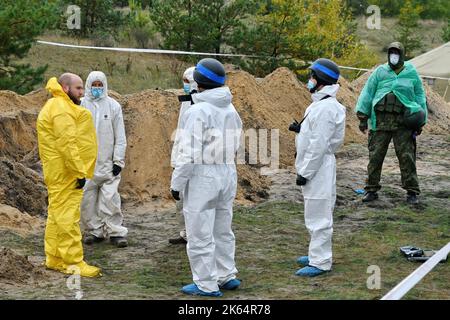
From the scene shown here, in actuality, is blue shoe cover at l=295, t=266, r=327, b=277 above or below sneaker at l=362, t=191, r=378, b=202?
below

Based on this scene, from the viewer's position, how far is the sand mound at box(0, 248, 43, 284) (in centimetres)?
737

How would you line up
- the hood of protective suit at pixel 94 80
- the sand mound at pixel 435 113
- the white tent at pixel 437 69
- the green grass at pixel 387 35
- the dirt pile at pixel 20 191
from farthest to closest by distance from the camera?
1. the green grass at pixel 387 35
2. the white tent at pixel 437 69
3. the sand mound at pixel 435 113
4. the dirt pile at pixel 20 191
5. the hood of protective suit at pixel 94 80

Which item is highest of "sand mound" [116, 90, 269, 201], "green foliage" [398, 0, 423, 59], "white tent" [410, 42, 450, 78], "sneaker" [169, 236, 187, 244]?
"green foliage" [398, 0, 423, 59]

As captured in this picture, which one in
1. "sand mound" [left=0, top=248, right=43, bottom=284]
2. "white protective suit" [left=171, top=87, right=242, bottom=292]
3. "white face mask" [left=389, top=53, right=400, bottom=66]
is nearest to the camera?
"white protective suit" [left=171, top=87, right=242, bottom=292]

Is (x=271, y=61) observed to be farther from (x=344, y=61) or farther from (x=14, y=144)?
(x=14, y=144)

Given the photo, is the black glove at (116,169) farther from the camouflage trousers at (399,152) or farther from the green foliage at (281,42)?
the green foliage at (281,42)

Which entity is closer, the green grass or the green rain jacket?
the green rain jacket

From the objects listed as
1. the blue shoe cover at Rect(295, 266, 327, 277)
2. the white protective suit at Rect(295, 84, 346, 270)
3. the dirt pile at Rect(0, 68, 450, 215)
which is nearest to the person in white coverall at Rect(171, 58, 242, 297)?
the white protective suit at Rect(295, 84, 346, 270)

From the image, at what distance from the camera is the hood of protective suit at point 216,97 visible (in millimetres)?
7062

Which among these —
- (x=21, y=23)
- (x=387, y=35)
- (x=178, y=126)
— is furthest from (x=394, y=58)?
(x=387, y=35)

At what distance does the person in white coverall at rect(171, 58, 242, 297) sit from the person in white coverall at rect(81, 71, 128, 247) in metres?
1.91

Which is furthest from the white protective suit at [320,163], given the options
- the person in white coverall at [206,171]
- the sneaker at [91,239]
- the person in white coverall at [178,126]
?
the sneaker at [91,239]

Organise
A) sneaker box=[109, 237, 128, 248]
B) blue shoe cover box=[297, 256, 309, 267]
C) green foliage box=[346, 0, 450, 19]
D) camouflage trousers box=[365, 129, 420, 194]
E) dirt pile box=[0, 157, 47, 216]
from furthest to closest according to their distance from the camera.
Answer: green foliage box=[346, 0, 450, 19] → camouflage trousers box=[365, 129, 420, 194] → dirt pile box=[0, 157, 47, 216] → sneaker box=[109, 237, 128, 248] → blue shoe cover box=[297, 256, 309, 267]

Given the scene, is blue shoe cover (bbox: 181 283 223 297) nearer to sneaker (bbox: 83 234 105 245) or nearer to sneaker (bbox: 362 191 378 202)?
sneaker (bbox: 83 234 105 245)
